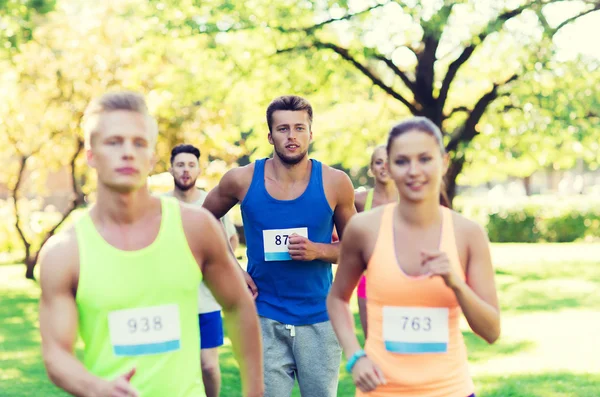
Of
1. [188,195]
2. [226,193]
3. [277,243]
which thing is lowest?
[277,243]

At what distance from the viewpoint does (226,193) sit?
17.7 ft

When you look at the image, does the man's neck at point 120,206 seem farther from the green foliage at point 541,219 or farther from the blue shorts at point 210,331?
the green foliage at point 541,219

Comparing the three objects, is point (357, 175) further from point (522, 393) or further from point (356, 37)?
point (522, 393)

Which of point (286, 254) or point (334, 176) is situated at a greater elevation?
point (334, 176)

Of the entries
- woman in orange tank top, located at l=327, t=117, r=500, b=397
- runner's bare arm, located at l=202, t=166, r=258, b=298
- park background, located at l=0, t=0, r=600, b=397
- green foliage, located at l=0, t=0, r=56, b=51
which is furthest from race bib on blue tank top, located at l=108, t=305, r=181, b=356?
green foliage, located at l=0, t=0, r=56, b=51

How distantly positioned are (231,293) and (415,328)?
0.68m

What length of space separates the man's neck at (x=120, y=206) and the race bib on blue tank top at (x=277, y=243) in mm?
2071

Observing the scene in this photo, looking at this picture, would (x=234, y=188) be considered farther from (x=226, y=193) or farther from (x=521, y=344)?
(x=521, y=344)

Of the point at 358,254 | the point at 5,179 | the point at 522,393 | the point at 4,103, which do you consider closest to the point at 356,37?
the point at 4,103

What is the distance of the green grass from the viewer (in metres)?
8.52

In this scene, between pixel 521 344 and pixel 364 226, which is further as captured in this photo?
pixel 521 344

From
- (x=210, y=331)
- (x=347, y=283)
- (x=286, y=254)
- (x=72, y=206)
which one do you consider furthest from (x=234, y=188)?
(x=72, y=206)

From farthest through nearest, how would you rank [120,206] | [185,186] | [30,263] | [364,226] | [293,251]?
[30,263]
[185,186]
[293,251]
[364,226]
[120,206]

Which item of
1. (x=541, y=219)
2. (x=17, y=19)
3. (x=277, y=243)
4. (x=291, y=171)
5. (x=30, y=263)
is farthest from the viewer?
(x=541, y=219)
